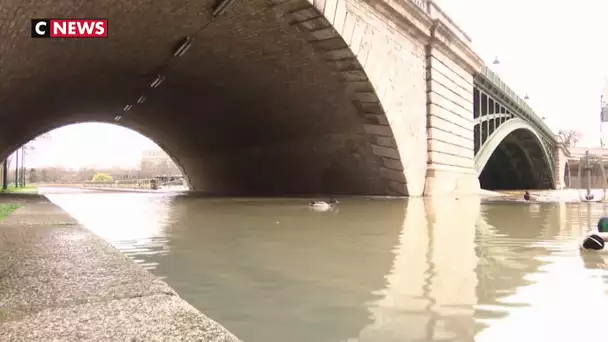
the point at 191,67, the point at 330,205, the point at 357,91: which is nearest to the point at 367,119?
the point at 357,91

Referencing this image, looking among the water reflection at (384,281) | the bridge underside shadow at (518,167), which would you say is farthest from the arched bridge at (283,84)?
the bridge underside shadow at (518,167)

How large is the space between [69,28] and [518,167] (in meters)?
45.4

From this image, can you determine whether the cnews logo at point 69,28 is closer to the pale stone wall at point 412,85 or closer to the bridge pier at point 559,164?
the pale stone wall at point 412,85

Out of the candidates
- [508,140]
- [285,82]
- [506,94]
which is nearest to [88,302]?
[285,82]

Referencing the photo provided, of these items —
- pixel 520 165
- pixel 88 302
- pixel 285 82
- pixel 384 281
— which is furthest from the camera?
pixel 520 165

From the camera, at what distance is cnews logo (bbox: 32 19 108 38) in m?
10.0

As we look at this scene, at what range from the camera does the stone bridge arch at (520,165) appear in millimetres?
43016

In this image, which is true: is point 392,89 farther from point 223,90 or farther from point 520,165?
point 520,165

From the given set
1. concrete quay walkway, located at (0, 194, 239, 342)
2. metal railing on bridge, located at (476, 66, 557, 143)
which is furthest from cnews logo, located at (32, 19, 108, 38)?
metal railing on bridge, located at (476, 66, 557, 143)

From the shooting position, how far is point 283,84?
17.5m

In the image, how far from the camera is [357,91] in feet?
51.5

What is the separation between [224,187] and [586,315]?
1174 inches

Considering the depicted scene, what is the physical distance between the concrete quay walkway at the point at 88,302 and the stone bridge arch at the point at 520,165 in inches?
1590

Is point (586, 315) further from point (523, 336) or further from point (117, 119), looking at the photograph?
point (117, 119)
